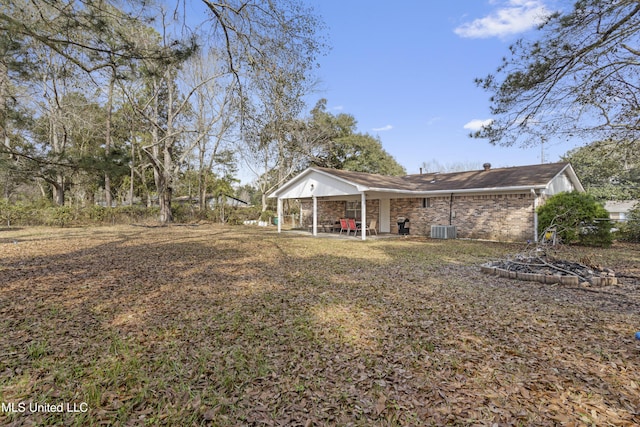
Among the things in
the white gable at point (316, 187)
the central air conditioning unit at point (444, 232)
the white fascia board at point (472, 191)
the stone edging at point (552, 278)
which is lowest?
the stone edging at point (552, 278)

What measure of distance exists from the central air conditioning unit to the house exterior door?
10.2 ft

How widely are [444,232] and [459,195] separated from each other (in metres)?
1.90

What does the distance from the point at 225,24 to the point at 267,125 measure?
8.00 ft

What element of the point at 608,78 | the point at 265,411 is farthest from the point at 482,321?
the point at 608,78

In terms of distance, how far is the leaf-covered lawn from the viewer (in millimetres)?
2242

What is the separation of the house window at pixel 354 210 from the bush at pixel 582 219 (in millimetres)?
9379

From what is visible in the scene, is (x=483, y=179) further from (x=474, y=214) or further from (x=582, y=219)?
(x=582, y=219)

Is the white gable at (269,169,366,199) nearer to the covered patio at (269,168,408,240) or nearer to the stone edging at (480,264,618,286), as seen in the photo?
the covered patio at (269,168,408,240)

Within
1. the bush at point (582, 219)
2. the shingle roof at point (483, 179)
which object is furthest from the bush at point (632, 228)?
the shingle roof at point (483, 179)

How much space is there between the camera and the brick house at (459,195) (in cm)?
1260

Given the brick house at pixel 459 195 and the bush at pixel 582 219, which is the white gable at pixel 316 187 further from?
the bush at pixel 582 219

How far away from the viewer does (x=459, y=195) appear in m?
14.4

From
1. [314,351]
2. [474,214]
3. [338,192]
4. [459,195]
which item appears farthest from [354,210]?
[314,351]

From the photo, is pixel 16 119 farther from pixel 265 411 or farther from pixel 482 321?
pixel 482 321
